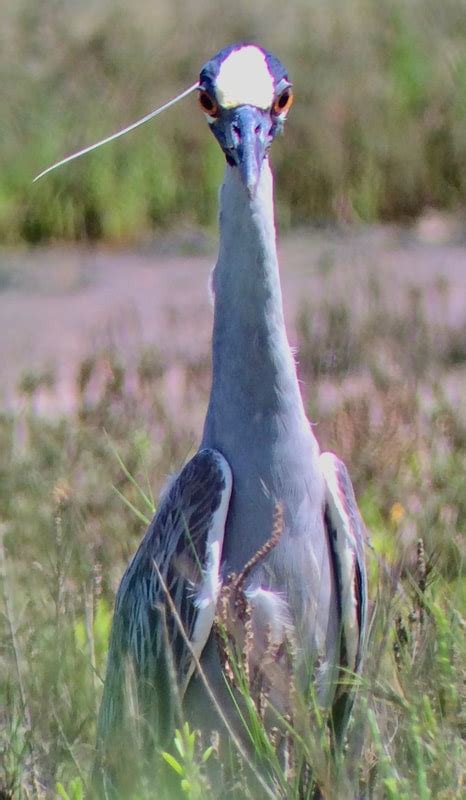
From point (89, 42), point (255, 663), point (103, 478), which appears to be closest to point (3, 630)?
point (255, 663)

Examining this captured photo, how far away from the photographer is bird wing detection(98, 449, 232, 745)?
10.1 feet

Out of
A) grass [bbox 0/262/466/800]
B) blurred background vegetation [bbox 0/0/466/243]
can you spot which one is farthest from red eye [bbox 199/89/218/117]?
blurred background vegetation [bbox 0/0/466/243]

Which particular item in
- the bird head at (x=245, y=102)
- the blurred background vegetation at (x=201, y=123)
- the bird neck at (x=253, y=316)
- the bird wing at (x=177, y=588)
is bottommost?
the bird wing at (x=177, y=588)

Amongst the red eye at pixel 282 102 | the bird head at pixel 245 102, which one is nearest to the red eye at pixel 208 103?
the bird head at pixel 245 102

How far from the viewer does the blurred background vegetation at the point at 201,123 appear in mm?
10070

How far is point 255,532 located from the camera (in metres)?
3.17

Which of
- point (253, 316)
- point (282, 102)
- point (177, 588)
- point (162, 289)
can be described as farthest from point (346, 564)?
point (162, 289)

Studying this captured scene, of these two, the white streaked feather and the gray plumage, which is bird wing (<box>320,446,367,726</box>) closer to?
the gray plumage

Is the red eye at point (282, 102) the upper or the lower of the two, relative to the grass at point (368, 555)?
upper

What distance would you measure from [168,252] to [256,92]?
22.0ft

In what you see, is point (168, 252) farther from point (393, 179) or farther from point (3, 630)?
point (3, 630)

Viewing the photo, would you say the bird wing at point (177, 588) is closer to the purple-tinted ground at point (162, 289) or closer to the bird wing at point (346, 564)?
the bird wing at point (346, 564)

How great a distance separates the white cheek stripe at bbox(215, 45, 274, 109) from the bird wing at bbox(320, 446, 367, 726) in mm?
747

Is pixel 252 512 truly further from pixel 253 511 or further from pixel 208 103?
pixel 208 103
